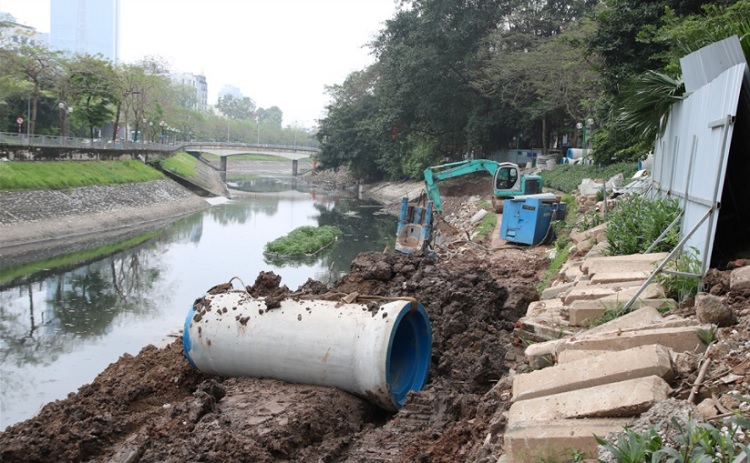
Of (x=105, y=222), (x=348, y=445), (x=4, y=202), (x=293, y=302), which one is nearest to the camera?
(x=348, y=445)

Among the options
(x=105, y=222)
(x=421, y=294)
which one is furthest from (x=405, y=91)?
(x=421, y=294)

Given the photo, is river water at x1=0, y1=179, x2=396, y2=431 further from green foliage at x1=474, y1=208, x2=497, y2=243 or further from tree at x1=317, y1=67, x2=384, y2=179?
tree at x1=317, y1=67, x2=384, y2=179

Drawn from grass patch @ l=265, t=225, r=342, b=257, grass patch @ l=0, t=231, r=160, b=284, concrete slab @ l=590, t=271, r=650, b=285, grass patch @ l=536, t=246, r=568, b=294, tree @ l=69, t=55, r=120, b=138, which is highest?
tree @ l=69, t=55, r=120, b=138

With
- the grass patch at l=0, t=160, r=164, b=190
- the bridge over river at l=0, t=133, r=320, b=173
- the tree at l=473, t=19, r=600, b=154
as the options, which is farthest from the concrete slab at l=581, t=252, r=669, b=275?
the bridge over river at l=0, t=133, r=320, b=173

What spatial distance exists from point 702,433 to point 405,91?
4316 cm

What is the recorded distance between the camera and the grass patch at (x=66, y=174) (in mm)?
32625

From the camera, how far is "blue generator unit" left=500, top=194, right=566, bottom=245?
20484 millimetres

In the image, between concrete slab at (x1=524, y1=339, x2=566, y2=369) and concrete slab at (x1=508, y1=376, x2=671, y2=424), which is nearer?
concrete slab at (x1=508, y1=376, x2=671, y2=424)

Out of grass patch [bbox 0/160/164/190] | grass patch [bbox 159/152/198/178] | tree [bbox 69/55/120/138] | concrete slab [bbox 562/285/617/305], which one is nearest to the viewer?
concrete slab [bbox 562/285/617/305]

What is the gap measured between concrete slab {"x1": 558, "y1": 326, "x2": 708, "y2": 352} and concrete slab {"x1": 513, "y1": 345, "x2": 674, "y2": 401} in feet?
1.64

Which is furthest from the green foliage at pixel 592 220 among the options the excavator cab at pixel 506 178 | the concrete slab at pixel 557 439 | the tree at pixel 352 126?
the tree at pixel 352 126

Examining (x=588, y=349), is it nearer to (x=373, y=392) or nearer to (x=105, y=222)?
(x=373, y=392)

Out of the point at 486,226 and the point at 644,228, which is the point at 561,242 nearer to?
the point at 644,228

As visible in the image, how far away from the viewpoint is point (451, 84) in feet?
147
